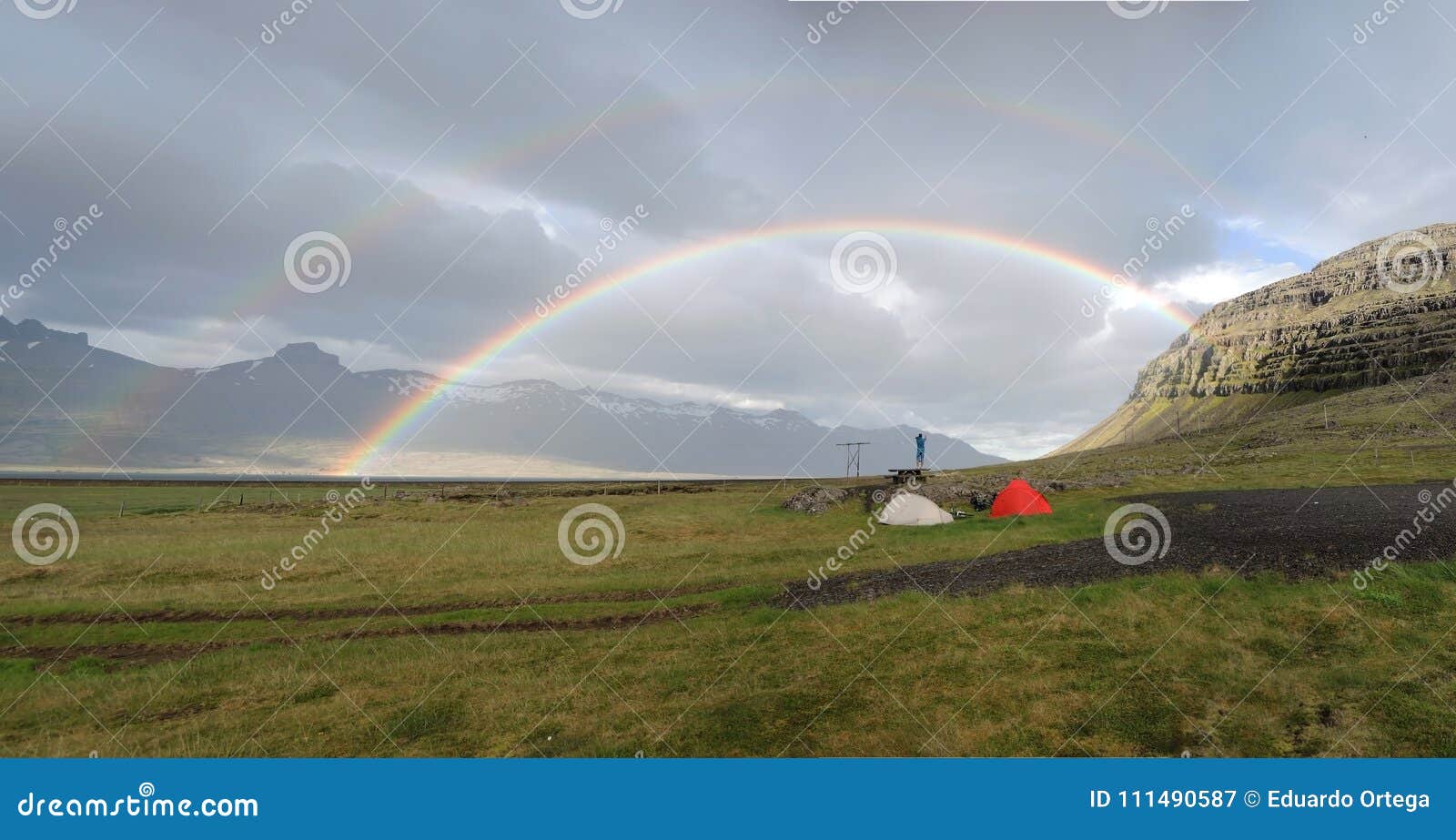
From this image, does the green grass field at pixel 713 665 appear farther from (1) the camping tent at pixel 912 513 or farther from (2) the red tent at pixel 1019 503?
(1) the camping tent at pixel 912 513

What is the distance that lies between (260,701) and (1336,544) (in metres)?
33.9

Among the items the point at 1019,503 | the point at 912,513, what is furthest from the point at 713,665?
the point at 1019,503

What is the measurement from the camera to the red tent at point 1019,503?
143ft

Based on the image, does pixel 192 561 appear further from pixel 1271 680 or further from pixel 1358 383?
pixel 1358 383

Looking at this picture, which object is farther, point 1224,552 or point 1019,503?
point 1019,503

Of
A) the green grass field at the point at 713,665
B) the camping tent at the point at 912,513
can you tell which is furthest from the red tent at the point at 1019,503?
the green grass field at the point at 713,665

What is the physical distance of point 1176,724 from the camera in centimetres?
1262

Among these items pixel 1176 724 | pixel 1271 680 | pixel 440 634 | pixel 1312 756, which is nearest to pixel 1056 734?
pixel 1176 724

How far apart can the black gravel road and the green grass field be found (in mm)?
Answer: 1591

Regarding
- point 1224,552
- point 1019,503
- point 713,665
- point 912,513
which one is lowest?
point 713,665

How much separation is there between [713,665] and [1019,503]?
3357 centimetres

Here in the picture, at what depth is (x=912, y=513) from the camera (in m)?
45.6

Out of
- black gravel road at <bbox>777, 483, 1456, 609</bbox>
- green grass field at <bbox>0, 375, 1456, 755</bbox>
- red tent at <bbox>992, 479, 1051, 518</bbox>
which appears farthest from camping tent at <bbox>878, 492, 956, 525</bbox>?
black gravel road at <bbox>777, 483, 1456, 609</bbox>

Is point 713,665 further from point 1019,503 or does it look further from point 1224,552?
point 1019,503
